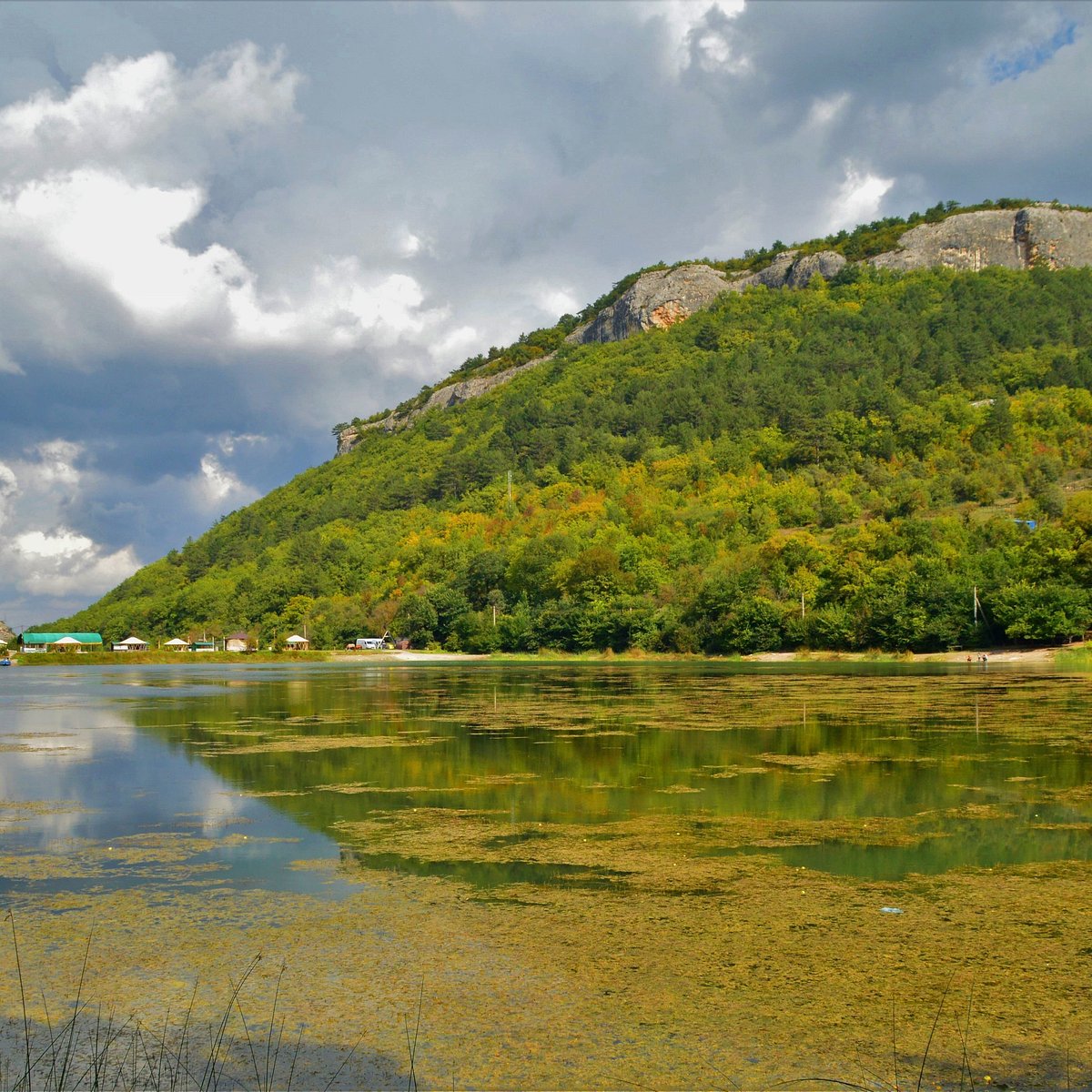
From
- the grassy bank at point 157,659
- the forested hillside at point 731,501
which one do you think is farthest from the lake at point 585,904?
the grassy bank at point 157,659

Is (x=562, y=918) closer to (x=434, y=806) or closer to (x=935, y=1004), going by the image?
(x=935, y=1004)

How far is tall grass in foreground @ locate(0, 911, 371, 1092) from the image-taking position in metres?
5.20

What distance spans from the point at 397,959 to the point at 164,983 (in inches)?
60.0

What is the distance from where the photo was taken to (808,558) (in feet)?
317

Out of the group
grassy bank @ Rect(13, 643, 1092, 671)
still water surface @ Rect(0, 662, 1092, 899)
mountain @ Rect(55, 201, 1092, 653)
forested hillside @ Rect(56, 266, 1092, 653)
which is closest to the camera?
still water surface @ Rect(0, 662, 1092, 899)

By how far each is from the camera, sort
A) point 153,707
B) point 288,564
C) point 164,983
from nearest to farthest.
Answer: point 164,983 → point 153,707 → point 288,564

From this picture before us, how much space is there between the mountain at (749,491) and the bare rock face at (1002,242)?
495 millimetres

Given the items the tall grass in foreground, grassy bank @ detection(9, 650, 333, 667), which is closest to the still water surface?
the tall grass in foreground

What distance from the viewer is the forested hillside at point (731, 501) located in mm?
86375

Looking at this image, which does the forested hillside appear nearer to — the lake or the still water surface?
the still water surface

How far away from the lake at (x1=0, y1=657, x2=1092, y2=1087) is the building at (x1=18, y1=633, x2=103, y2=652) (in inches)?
5321

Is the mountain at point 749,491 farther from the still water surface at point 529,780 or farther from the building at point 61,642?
the still water surface at point 529,780

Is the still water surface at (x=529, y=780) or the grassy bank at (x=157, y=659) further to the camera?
the grassy bank at (x=157, y=659)

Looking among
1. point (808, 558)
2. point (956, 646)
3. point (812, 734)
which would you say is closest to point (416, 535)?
point (808, 558)
